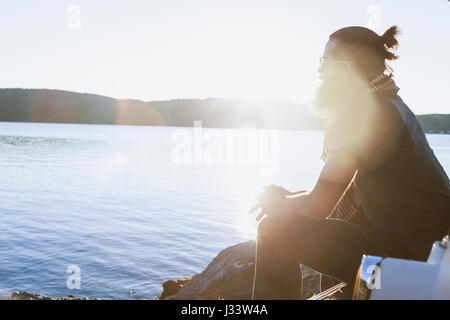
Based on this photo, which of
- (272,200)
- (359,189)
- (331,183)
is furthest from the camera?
(272,200)

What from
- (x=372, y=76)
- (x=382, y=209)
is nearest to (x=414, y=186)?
(x=382, y=209)

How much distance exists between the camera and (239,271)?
6.15 metres

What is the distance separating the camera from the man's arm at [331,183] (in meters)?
2.54

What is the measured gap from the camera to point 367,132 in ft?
8.39

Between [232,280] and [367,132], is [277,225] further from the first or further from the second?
[232,280]

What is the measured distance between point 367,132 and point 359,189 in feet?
1.49

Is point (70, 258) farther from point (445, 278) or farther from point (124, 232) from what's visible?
point (445, 278)

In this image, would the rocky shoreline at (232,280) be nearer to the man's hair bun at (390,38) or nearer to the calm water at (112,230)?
the man's hair bun at (390,38)

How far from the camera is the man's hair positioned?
9.43 feet

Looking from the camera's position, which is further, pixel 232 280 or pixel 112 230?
pixel 112 230

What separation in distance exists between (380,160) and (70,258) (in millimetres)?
11761

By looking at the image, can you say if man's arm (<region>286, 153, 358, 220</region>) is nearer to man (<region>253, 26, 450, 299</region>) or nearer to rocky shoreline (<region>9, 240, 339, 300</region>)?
man (<region>253, 26, 450, 299</region>)

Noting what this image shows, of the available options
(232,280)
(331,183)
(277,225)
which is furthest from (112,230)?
(331,183)

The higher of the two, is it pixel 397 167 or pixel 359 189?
pixel 397 167
